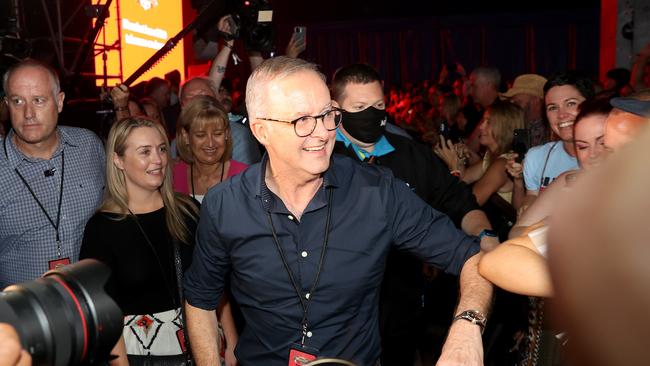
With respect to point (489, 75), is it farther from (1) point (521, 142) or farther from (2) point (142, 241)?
(2) point (142, 241)

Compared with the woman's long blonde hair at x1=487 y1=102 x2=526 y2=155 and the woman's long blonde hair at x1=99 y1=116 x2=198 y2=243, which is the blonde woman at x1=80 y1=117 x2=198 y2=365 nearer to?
→ the woman's long blonde hair at x1=99 y1=116 x2=198 y2=243

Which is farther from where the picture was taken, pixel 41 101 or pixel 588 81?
pixel 588 81

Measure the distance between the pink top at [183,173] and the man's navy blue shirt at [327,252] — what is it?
74.6 inches

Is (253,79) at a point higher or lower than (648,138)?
higher

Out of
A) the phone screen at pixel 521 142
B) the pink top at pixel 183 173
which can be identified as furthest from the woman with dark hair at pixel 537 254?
the pink top at pixel 183 173

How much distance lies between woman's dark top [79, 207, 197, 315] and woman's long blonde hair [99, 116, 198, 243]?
48 millimetres

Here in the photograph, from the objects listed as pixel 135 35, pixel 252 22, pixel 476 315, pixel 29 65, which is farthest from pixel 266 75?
pixel 135 35

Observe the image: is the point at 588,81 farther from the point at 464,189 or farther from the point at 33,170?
the point at 33,170

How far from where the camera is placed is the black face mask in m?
3.41

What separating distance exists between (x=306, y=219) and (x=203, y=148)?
2021 millimetres

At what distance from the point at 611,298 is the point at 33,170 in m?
→ 3.26

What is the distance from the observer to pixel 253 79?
93.1 inches

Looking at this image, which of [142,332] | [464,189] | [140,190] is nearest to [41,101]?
[140,190]

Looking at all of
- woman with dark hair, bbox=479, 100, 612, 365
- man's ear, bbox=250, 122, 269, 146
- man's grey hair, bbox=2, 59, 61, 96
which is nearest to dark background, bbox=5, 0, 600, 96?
man's grey hair, bbox=2, 59, 61, 96
